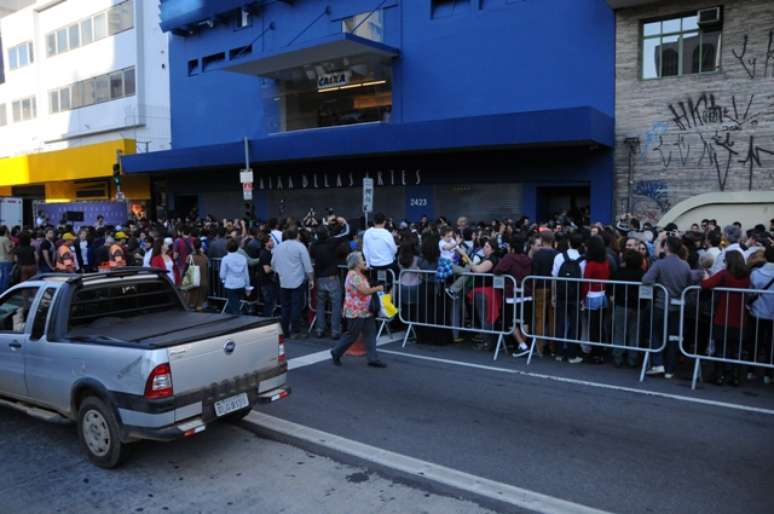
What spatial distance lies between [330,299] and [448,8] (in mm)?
13761

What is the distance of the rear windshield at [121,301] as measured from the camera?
602 cm

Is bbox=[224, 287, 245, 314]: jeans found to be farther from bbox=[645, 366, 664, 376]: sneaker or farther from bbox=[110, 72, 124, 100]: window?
bbox=[110, 72, 124, 100]: window

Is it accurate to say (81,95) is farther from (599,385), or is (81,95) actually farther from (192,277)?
(599,385)

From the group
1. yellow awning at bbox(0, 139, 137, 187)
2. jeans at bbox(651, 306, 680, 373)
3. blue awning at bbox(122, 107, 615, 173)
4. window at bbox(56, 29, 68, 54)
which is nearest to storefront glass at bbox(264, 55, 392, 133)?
blue awning at bbox(122, 107, 615, 173)

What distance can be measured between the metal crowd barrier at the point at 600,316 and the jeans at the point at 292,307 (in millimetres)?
3822

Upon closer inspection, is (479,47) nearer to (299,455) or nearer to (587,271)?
(587,271)

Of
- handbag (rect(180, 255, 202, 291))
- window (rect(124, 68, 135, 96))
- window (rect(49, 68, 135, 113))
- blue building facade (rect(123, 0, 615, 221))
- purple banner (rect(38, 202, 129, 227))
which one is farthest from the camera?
window (rect(49, 68, 135, 113))

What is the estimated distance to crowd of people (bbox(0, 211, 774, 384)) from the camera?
795cm

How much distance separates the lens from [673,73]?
1667 centimetres

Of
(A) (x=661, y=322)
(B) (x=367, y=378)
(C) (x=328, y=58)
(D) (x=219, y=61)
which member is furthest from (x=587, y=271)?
(D) (x=219, y=61)

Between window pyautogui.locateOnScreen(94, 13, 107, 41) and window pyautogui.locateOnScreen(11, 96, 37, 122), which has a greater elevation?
window pyautogui.locateOnScreen(94, 13, 107, 41)

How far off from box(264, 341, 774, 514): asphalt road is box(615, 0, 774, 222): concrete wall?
9.89m

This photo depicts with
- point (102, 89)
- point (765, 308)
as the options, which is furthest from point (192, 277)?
point (102, 89)

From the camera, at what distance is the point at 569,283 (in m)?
Answer: 8.80
